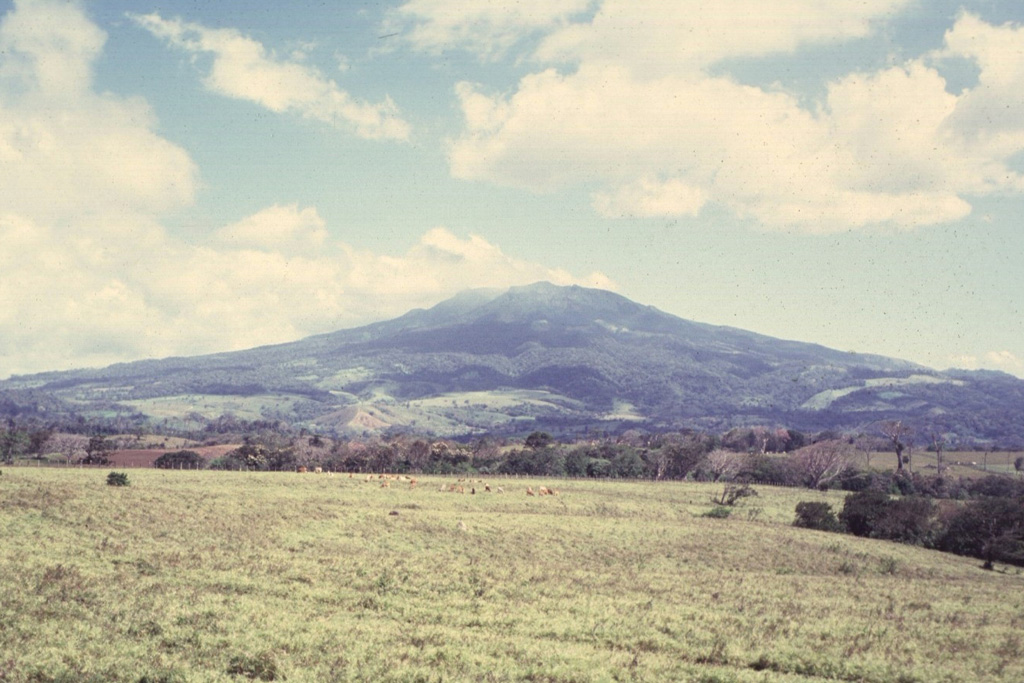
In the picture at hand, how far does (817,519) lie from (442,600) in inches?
2101

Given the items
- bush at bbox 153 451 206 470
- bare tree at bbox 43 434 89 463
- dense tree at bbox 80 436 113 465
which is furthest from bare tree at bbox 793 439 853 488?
bare tree at bbox 43 434 89 463

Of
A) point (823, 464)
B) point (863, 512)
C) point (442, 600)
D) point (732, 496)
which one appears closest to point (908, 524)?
point (863, 512)

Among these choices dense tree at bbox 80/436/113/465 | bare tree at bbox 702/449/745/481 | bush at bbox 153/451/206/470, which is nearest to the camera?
bush at bbox 153/451/206/470

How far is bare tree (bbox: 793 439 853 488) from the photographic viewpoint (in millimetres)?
120250

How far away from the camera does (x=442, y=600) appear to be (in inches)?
1117

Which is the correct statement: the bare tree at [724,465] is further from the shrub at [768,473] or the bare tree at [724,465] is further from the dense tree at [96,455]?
the dense tree at [96,455]

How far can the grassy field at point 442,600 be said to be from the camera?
1970 centimetres

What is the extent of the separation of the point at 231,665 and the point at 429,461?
360 ft

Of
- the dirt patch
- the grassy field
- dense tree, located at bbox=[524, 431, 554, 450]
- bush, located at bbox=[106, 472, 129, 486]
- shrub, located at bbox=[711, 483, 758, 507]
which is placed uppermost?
dense tree, located at bbox=[524, 431, 554, 450]

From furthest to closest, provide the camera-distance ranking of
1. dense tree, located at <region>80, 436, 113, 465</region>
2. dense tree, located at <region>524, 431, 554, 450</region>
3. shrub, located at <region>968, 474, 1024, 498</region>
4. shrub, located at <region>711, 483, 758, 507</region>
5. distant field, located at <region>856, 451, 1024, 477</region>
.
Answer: distant field, located at <region>856, 451, 1024, 477</region> < dense tree, located at <region>524, 431, 554, 450</region> < dense tree, located at <region>80, 436, 113, 465</region> < shrub, located at <region>968, 474, 1024, 498</region> < shrub, located at <region>711, 483, 758, 507</region>

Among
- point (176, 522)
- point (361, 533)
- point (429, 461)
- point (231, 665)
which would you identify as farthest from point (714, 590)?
point (429, 461)

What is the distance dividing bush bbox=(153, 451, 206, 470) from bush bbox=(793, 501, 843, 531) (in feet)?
280

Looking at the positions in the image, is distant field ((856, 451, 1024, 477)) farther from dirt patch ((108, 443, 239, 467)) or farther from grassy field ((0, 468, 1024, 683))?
dirt patch ((108, 443, 239, 467))

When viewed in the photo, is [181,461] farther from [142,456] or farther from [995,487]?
[995,487]
